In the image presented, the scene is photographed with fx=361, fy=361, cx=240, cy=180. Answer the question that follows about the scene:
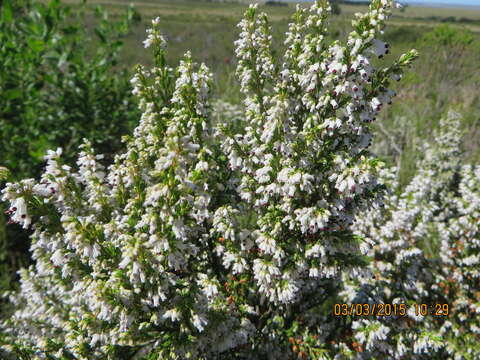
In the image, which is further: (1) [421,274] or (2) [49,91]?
(2) [49,91]

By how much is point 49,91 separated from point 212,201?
282 inches

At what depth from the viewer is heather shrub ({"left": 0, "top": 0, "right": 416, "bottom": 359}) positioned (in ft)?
10.2

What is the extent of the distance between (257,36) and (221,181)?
1.82 meters

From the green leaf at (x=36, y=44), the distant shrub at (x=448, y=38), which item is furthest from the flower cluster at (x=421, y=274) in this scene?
the distant shrub at (x=448, y=38)

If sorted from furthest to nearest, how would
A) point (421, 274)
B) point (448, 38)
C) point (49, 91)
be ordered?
point (448, 38)
point (49, 91)
point (421, 274)

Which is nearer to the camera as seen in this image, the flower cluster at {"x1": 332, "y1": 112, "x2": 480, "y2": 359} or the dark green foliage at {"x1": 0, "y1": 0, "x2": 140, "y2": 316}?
the flower cluster at {"x1": 332, "y1": 112, "x2": 480, "y2": 359}

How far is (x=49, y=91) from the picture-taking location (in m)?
9.11

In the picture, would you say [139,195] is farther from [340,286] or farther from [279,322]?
[340,286]

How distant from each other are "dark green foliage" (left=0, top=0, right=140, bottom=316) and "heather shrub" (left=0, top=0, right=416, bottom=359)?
371cm

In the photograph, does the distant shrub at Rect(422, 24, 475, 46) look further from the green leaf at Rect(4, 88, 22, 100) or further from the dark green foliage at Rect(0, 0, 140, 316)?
the green leaf at Rect(4, 88, 22, 100)
